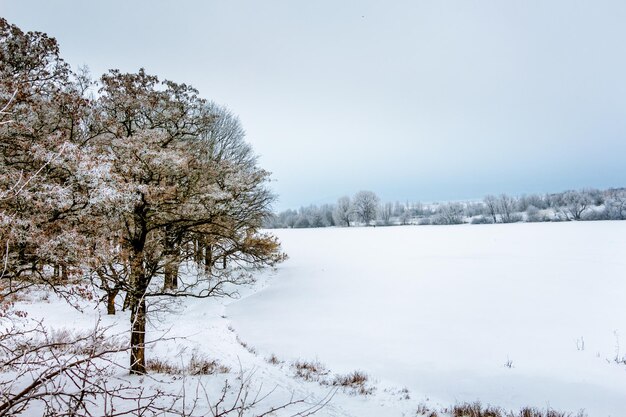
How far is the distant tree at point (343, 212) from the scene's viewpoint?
106812 mm

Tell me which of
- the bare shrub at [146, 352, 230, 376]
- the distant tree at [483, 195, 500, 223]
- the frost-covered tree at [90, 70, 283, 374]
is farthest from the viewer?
the distant tree at [483, 195, 500, 223]

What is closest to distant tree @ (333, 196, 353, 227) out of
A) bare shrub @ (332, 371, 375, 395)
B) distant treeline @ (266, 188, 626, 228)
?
distant treeline @ (266, 188, 626, 228)

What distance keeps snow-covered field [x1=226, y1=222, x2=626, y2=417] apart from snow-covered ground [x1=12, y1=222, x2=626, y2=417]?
0.17 feet

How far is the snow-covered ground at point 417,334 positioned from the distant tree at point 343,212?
3116 inches

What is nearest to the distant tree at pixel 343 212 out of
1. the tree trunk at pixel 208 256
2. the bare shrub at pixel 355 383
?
Result: the tree trunk at pixel 208 256

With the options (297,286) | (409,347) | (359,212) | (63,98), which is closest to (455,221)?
(359,212)

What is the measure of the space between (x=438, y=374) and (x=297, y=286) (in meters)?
14.6

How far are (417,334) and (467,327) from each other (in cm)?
213

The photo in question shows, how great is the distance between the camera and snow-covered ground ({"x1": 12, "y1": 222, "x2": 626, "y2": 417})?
8.80 metres

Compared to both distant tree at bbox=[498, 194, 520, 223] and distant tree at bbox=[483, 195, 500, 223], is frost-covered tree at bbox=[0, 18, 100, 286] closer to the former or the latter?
distant tree at bbox=[498, 194, 520, 223]

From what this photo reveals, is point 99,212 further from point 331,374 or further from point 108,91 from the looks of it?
point 331,374

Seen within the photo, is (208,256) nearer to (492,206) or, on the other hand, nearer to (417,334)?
(417,334)

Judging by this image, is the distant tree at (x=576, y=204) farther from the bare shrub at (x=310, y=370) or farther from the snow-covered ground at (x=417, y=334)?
the bare shrub at (x=310, y=370)

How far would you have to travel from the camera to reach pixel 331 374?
1013 cm
